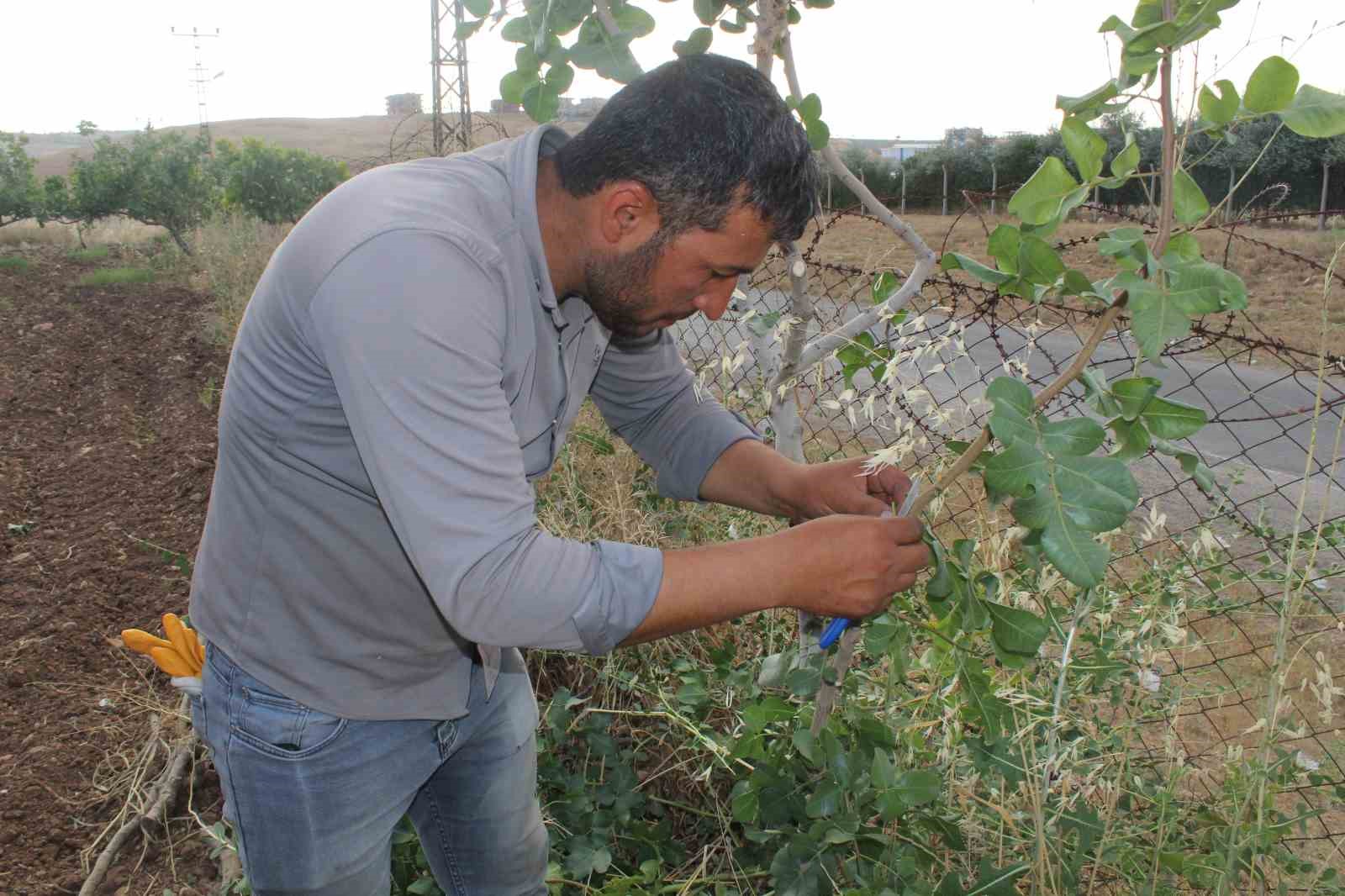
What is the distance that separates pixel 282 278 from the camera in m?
1.48

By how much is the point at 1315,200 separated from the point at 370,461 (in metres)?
26.6

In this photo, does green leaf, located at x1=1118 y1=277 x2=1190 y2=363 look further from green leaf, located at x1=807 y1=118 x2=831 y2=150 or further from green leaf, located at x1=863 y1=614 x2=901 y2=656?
green leaf, located at x1=807 y1=118 x2=831 y2=150

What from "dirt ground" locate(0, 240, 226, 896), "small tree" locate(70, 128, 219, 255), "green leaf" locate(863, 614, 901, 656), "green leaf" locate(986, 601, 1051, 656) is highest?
"small tree" locate(70, 128, 219, 255)

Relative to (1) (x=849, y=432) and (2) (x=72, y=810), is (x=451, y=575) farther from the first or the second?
(1) (x=849, y=432)

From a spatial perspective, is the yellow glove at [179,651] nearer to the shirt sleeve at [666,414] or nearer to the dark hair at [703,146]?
the shirt sleeve at [666,414]

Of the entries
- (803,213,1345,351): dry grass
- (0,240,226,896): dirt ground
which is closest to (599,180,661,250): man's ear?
(0,240,226,896): dirt ground

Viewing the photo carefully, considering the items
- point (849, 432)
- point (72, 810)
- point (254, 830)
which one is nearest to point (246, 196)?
point (849, 432)

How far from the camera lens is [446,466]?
1312 mm

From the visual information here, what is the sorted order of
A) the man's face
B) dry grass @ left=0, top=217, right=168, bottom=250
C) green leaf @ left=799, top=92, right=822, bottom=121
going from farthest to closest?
1. dry grass @ left=0, top=217, right=168, bottom=250
2. green leaf @ left=799, top=92, right=822, bottom=121
3. the man's face

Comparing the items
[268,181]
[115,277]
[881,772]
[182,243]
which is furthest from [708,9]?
[268,181]

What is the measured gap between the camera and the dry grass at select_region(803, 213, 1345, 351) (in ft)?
42.2

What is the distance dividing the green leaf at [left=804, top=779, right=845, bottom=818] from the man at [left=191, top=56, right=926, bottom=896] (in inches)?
21.7

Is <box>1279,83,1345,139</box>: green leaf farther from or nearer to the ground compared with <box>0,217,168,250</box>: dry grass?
farther from the ground

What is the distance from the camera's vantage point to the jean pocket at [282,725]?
168cm
